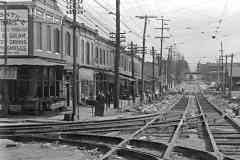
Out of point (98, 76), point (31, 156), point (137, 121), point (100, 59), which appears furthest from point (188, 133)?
point (100, 59)

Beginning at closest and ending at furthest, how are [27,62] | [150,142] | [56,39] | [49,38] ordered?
[150,142]
[27,62]
[49,38]
[56,39]

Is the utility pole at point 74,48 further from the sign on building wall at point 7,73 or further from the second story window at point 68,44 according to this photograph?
the second story window at point 68,44

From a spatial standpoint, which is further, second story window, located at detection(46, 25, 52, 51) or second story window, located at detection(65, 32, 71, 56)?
second story window, located at detection(65, 32, 71, 56)

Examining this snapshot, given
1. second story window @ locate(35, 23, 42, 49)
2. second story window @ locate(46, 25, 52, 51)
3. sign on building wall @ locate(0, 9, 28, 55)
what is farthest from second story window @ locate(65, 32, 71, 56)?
sign on building wall @ locate(0, 9, 28, 55)

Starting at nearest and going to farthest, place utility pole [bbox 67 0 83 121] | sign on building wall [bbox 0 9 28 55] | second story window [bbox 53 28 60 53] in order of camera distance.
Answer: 1. utility pole [bbox 67 0 83 121]
2. sign on building wall [bbox 0 9 28 55]
3. second story window [bbox 53 28 60 53]

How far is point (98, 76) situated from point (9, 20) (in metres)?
19.2

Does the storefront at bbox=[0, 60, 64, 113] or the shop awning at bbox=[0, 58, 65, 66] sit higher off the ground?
the shop awning at bbox=[0, 58, 65, 66]

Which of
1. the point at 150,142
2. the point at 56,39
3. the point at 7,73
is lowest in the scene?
the point at 150,142

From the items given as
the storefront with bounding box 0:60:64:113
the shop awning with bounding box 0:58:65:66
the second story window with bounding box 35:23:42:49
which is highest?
the second story window with bounding box 35:23:42:49

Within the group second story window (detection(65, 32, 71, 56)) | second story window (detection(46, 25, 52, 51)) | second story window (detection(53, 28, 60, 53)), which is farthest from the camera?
second story window (detection(65, 32, 71, 56))

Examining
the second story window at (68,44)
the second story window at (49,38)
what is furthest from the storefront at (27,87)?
the second story window at (68,44)

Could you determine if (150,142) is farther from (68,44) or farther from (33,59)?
(68,44)

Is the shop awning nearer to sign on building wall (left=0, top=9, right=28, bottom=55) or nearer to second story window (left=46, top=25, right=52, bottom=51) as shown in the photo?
sign on building wall (left=0, top=9, right=28, bottom=55)

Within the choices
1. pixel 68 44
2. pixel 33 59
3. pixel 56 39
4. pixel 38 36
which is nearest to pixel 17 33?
pixel 38 36
